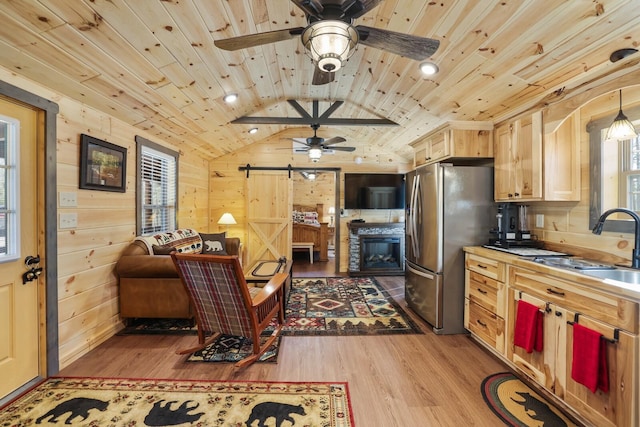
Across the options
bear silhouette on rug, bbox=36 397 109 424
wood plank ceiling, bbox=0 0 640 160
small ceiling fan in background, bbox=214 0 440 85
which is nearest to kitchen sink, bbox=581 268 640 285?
Answer: wood plank ceiling, bbox=0 0 640 160

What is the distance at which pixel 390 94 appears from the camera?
3.41m

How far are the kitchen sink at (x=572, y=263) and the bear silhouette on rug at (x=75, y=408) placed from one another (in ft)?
10.6

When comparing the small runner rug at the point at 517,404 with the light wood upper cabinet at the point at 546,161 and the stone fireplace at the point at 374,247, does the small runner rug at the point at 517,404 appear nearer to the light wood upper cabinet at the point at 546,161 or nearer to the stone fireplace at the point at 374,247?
the light wood upper cabinet at the point at 546,161

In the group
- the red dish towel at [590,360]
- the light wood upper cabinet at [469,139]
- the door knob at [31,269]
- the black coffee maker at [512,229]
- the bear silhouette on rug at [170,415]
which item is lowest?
the bear silhouette on rug at [170,415]

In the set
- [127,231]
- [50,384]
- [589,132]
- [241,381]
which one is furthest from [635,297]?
[127,231]

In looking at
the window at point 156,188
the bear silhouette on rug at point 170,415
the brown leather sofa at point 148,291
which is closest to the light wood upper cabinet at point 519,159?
the bear silhouette on rug at point 170,415

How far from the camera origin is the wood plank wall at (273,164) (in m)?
5.74

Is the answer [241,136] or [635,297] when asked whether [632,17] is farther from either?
[241,136]

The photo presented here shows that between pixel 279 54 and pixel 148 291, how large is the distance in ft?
9.07

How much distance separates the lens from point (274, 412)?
1815mm

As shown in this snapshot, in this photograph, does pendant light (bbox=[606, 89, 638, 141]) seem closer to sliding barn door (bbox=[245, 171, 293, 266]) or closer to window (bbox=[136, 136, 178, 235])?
window (bbox=[136, 136, 178, 235])

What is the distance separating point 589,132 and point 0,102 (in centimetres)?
429

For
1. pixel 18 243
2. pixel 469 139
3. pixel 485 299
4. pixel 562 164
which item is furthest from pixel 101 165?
pixel 562 164

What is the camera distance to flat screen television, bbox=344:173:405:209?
5645mm
